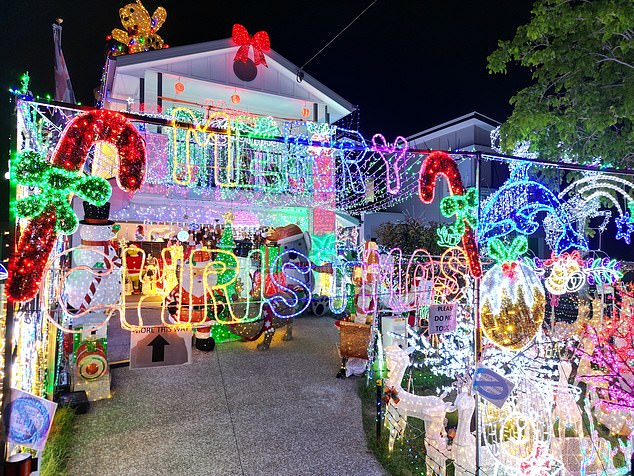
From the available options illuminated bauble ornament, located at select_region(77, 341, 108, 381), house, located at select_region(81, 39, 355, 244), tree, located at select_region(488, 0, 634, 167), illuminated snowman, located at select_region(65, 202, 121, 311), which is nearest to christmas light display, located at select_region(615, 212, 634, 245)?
tree, located at select_region(488, 0, 634, 167)

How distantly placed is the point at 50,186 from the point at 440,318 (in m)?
4.05

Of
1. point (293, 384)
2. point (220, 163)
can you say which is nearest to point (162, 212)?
point (220, 163)

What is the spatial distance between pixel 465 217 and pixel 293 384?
4.16m

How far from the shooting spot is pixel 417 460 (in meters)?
4.36

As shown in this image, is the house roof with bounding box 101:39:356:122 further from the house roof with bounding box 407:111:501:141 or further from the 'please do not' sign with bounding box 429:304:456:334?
the 'please do not' sign with bounding box 429:304:456:334

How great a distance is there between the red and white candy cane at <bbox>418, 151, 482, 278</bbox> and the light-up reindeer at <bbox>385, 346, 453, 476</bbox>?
144cm

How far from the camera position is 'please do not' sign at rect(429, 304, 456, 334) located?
4.61m

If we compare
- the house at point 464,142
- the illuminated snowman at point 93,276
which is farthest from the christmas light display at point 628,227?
the house at point 464,142

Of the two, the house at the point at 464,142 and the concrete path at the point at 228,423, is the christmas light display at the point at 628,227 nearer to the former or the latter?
the concrete path at the point at 228,423

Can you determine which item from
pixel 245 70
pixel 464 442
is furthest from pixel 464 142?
pixel 464 442

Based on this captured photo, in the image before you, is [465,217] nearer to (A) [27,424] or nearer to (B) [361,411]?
(B) [361,411]

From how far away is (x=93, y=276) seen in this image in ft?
17.0

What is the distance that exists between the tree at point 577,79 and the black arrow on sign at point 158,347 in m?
6.92

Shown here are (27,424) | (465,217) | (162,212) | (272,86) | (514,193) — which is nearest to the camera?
(27,424)
